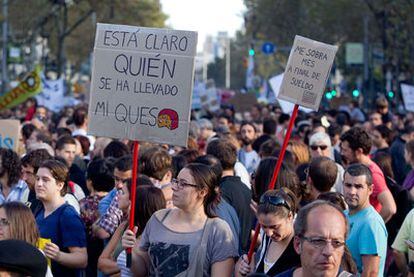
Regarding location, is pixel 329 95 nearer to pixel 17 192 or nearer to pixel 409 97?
pixel 409 97

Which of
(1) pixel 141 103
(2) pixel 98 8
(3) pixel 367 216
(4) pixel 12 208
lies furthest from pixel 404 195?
(2) pixel 98 8

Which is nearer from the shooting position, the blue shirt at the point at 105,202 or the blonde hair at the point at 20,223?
the blonde hair at the point at 20,223

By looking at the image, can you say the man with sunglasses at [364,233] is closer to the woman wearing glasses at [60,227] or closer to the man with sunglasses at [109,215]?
the man with sunglasses at [109,215]

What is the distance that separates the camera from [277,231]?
6148mm

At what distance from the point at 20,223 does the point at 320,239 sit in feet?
6.70

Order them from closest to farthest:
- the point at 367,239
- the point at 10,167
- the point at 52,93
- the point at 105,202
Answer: the point at 367,239, the point at 105,202, the point at 10,167, the point at 52,93

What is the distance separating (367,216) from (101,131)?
179 cm

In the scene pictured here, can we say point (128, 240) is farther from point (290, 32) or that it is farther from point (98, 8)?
point (290, 32)

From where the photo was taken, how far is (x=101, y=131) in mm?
7160

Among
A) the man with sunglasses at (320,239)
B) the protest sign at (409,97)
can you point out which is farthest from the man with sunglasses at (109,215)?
the protest sign at (409,97)

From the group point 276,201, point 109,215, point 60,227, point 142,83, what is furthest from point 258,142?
point 276,201

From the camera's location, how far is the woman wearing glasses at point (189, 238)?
6.44 metres

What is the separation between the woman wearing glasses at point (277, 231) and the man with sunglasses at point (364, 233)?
2.68ft

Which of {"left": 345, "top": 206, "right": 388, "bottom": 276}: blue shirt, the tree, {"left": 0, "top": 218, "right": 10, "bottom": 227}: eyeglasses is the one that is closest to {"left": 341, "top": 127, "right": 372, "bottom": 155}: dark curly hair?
{"left": 345, "top": 206, "right": 388, "bottom": 276}: blue shirt
